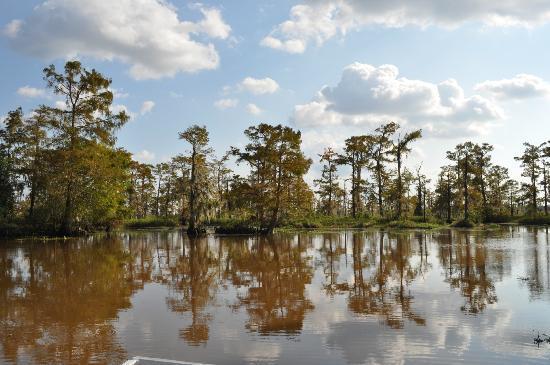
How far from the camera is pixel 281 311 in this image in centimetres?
961

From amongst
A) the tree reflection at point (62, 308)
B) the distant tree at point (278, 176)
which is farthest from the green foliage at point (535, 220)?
the tree reflection at point (62, 308)

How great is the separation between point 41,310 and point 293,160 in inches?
1097

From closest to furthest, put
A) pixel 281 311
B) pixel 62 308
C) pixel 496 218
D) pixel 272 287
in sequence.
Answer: pixel 281 311, pixel 62 308, pixel 272 287, pixel 496 218

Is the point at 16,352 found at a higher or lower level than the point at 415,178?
→ lower

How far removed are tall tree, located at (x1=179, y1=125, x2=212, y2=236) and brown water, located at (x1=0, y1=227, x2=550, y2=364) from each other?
1747 centimetres

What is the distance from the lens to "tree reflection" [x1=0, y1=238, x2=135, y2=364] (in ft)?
23.2

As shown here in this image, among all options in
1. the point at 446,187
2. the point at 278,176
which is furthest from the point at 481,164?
the point at 278,176

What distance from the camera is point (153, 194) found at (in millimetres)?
75000

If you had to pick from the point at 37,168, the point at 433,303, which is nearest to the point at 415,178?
the point at 37,168

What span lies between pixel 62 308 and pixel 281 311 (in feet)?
15.6

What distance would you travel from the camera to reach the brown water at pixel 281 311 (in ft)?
22.7

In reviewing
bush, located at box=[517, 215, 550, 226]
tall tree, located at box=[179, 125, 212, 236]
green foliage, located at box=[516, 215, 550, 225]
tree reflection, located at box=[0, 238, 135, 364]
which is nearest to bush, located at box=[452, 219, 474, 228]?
bush, located at box=[517, 215, 550, 226]

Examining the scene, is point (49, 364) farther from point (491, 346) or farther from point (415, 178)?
point (415, 178)

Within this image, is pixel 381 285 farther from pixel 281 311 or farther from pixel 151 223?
pixel 151 223
